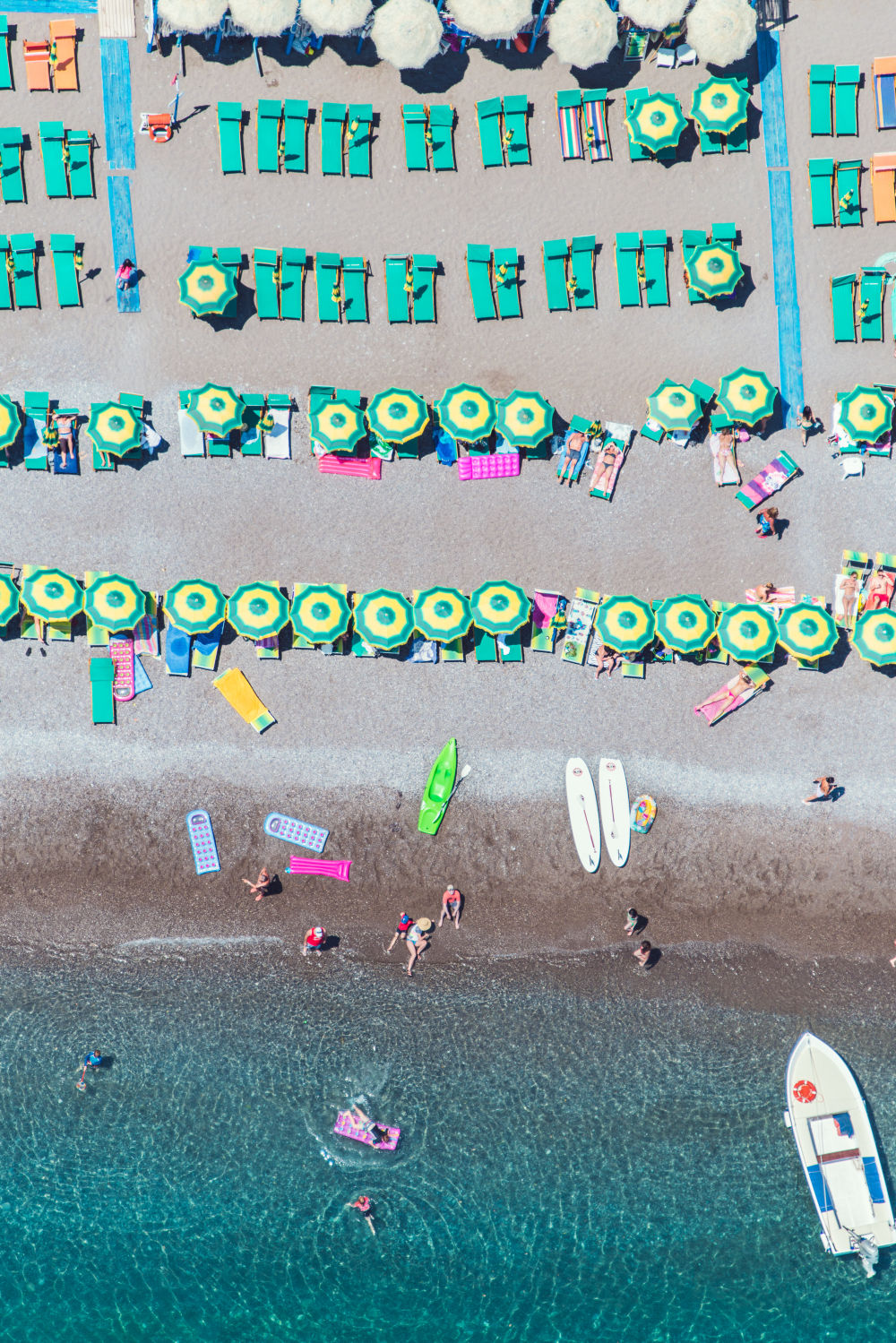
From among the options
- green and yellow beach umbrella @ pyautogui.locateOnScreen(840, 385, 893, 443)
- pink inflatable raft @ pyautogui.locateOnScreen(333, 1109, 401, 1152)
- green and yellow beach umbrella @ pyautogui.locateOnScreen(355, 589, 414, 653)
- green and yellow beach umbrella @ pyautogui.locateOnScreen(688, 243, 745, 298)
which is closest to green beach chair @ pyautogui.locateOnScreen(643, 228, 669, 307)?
green and yellow beach umbrella @ pyautogui.locateOnScreen(688, 243, 745, 298)

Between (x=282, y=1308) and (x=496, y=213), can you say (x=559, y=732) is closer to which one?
(x=496, y=213)

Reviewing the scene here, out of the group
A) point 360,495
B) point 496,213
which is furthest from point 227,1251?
point 496,213

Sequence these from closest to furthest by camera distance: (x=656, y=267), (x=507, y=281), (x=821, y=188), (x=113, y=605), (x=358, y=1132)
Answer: (x=113, y=605) < (x=358, y=1132) < (x=507, y=281) < (x=656, y=267) < (x=821, y=188)

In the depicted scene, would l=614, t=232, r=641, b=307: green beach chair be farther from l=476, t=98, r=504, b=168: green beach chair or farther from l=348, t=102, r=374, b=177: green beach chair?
l=348, t=102, r=374, b=177: green beach chair

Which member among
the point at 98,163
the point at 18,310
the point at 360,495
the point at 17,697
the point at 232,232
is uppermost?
the point at 98,163

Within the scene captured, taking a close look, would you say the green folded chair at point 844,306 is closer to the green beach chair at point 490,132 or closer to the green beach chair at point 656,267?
the green beach chair at point 656,267

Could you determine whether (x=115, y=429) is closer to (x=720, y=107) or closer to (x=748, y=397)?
(x=748, y=397)

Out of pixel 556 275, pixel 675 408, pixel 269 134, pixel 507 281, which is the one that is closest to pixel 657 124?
pixel 556 275
